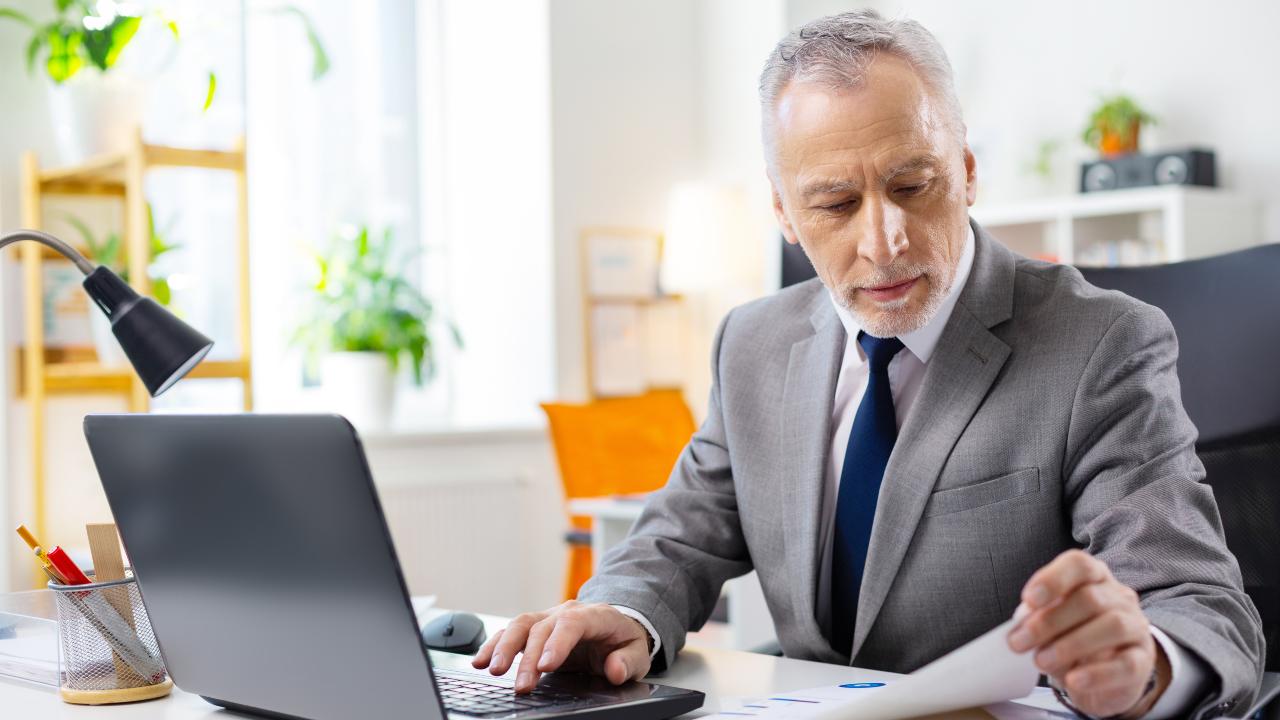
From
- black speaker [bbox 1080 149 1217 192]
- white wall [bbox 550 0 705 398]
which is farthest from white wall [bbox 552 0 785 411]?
black speaker [bbox 1080 149 1217 192]

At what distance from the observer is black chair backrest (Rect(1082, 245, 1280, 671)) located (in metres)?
1.57

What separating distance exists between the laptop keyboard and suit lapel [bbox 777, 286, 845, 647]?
0.40 meters

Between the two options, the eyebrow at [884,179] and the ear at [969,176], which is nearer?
the eyebrow at [884,179]

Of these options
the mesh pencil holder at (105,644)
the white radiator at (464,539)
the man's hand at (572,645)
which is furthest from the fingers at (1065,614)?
the white radiator at (464,539)

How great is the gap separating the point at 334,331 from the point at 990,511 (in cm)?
347

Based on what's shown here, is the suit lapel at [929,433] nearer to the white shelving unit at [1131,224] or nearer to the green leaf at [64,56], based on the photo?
the green leaf at [64,56]

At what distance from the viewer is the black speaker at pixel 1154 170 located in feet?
13.2

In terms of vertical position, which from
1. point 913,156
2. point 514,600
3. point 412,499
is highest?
point 913,156

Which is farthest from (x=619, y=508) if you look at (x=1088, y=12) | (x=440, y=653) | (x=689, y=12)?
(x=689, y=12)

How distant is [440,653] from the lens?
1390 mm

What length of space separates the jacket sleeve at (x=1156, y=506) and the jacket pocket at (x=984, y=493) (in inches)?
1.6

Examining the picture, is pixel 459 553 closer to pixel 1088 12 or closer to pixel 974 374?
pixel 1088 12

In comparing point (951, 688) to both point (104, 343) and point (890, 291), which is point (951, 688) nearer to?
point (890, 291)

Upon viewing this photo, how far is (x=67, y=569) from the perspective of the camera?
1.21 meters
